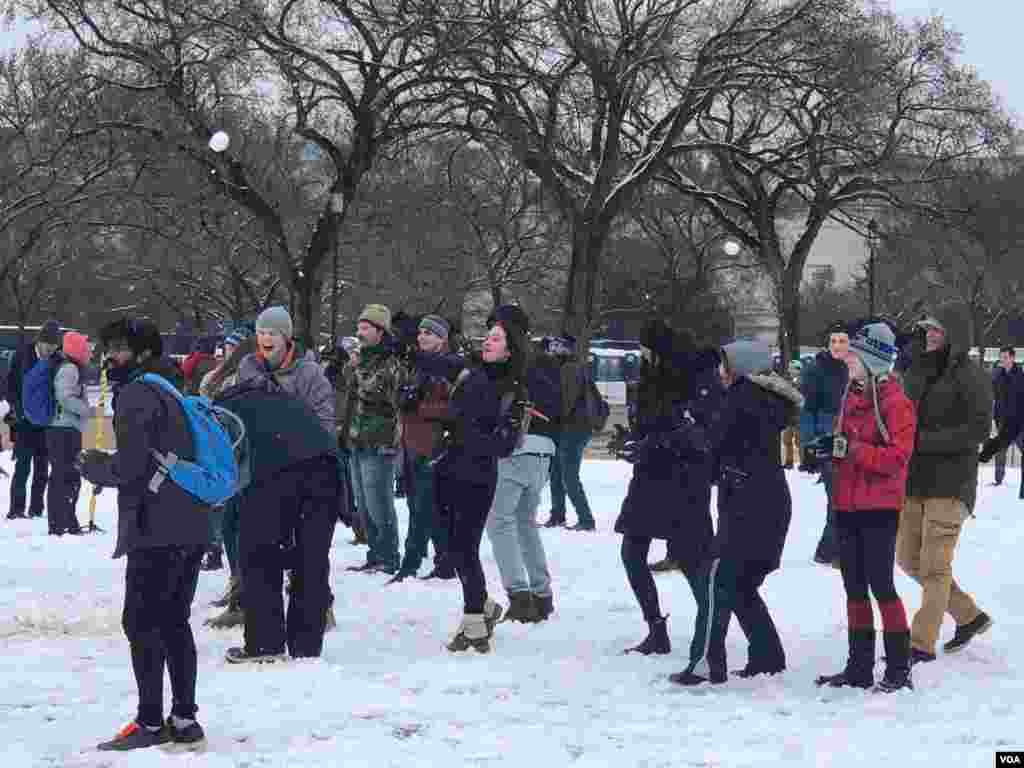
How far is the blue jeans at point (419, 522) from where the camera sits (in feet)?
33.2

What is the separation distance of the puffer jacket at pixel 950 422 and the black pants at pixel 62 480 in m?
7.50

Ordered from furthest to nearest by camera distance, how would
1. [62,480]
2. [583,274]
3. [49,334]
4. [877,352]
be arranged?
[583,274]
[49,334]
[62,480]
[877,352]

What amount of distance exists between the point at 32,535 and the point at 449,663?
6367mm

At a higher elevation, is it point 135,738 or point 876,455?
point 876,455

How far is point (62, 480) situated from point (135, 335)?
696 centimetres

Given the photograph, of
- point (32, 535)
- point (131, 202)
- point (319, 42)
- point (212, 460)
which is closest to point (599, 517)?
point (32, 535)

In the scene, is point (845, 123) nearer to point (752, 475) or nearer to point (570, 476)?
point (570, 476)

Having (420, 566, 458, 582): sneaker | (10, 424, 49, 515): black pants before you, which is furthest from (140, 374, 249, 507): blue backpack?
(10, 424, 49, 515): black pants

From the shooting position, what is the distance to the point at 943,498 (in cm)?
746

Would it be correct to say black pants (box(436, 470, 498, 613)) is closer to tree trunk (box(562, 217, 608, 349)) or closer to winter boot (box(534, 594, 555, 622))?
winter boot (box(534, 594, 555, 622))

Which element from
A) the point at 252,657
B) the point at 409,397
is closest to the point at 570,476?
the point at 409,397

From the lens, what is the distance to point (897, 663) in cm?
681

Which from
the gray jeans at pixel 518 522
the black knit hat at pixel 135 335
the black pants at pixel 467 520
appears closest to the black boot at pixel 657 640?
the black pants at pixel 467 520

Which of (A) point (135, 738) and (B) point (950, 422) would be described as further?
(B) point (950, 422)
